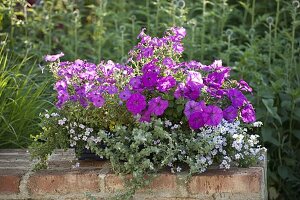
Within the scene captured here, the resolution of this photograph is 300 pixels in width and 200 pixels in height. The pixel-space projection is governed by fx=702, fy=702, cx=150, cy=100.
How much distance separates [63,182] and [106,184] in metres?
0.18

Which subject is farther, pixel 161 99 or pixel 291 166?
pixel 291 166

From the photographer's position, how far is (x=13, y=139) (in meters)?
3.73

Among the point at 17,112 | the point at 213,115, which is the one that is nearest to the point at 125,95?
the point at 213,115

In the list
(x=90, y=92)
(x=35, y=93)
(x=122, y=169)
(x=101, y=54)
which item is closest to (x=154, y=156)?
(x=122, y=169)

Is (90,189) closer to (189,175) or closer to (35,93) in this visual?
(189,175)

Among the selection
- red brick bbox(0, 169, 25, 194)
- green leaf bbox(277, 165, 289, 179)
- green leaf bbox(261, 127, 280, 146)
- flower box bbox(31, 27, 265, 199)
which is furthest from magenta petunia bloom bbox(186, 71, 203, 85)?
green leaf bbox(277, 165, 289, 179)

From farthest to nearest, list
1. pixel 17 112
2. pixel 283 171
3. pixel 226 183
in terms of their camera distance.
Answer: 1. pixel 283 171
2. pixel 17 112
3. pixel 226 183

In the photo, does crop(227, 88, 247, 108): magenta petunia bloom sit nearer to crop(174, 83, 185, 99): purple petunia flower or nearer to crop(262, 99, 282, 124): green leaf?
crop(174, 83, 185, 99): purple petunia flower

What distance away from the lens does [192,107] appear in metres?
2.86

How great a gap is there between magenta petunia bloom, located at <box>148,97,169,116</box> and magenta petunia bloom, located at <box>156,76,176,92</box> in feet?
0.19

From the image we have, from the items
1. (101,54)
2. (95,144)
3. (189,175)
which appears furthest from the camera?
(101,54)

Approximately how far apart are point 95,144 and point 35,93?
902mm

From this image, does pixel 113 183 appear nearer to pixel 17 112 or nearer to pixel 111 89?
pixel 111 89

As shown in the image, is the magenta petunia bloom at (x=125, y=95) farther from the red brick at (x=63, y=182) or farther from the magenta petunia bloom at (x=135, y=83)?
the red brick at (x=63, y=182)
